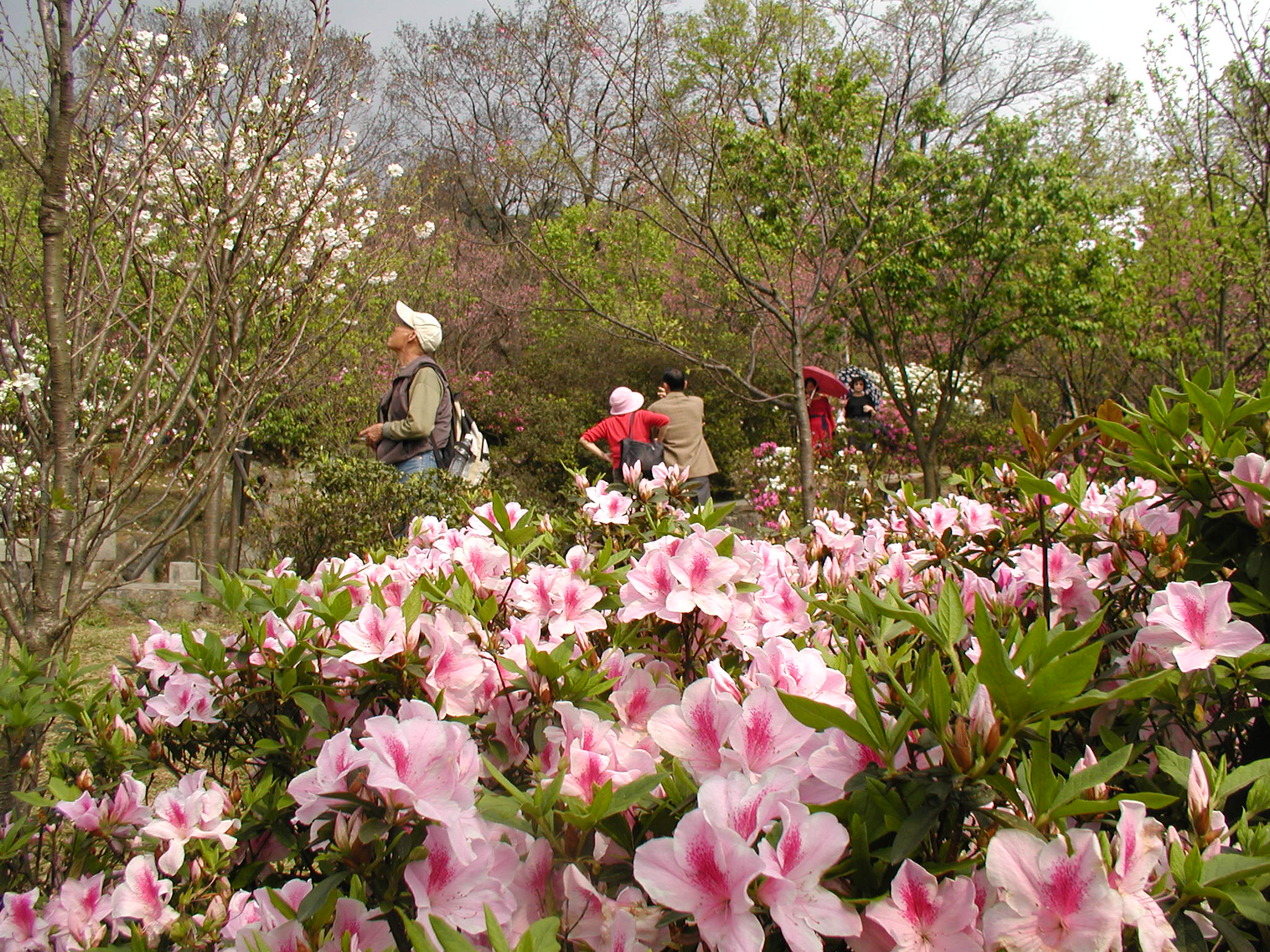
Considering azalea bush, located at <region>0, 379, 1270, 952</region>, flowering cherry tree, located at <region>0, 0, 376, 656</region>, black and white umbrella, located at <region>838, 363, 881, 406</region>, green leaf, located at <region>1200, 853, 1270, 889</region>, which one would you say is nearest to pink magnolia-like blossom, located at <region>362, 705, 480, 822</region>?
azalea bush, located at <region>0, 379, 1270, 952</region>

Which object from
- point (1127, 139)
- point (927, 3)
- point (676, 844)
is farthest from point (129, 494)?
point (1127, 139)

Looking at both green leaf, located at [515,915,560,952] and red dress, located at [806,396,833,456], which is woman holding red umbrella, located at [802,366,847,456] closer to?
red dress, located at [806,396,833,456]

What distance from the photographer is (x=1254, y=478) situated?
3.65 ft

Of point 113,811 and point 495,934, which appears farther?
point 113,811

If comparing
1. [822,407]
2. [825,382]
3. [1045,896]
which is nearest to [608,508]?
[1045,896]

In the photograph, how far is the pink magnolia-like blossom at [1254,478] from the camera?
43.5 inches

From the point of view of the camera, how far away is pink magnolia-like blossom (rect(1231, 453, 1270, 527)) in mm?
1104

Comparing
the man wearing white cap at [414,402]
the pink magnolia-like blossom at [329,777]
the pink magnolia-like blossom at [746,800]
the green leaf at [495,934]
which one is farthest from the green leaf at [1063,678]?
the man wearing white cap at [414,402]

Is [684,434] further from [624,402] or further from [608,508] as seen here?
[608,508]

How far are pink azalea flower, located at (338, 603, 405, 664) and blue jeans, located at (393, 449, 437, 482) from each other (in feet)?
15.2

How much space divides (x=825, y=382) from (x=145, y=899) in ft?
36.6

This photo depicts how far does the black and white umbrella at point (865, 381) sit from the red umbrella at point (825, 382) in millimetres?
701

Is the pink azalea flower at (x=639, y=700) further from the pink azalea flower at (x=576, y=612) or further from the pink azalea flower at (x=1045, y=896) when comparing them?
the pink azalea flower at (x=1045, y=896)

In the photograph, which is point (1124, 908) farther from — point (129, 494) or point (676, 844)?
point (129, 494)
